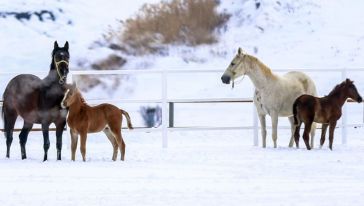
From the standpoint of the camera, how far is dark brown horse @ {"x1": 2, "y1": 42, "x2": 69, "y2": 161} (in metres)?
10.7

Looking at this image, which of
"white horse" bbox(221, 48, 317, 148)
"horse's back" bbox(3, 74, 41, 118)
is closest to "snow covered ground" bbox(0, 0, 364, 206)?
"white horse" bbox(221, 48, 317, 148)

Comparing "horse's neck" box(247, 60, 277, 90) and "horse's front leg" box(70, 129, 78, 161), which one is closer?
"horse's front leg" box(70, 129, 78, 161)

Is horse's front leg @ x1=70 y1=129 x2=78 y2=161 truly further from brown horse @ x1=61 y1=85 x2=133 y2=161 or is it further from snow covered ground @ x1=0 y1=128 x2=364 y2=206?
snow covered ground @ x1=0 y1=128 x2=364 y2=206

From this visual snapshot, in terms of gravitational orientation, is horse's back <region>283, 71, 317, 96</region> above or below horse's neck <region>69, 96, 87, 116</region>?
above

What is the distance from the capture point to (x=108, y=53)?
2858cm

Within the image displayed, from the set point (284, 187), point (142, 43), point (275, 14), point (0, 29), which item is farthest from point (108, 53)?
point (284, 187)

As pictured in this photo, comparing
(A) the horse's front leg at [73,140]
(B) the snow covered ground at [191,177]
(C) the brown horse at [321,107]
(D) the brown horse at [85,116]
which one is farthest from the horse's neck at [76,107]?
(C) the brown horse at [321,107]

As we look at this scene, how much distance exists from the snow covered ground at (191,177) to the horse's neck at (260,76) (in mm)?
830

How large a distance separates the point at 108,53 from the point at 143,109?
6010mm

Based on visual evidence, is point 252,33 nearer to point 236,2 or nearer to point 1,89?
point 236,2

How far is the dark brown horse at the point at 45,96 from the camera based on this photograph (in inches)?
420

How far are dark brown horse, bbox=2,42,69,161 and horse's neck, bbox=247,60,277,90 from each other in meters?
2.63

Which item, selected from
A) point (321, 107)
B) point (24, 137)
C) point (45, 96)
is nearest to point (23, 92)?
point (45, 96)

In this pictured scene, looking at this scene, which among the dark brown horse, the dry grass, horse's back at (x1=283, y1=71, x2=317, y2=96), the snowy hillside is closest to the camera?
the dark brown horse
